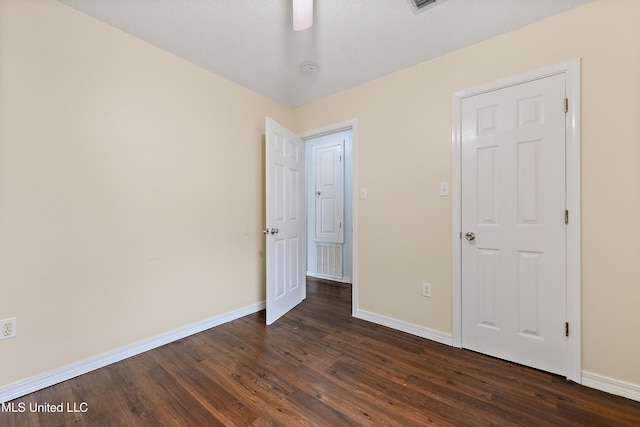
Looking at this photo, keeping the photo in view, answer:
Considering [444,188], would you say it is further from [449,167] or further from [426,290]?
[426,290]

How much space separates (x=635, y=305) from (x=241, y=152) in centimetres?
314

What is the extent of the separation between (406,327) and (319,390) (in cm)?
111

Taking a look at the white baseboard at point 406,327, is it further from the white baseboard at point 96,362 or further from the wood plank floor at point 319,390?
the white baseboard at point 96,362

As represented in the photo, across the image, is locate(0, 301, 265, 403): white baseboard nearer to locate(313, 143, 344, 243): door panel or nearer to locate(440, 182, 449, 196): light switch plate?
locate(313, 143, 344, 243): door panel

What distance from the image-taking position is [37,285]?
1601mm

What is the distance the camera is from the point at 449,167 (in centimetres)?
216

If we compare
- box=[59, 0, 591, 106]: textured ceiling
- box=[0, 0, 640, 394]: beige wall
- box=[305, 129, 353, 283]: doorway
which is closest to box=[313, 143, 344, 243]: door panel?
box=[305, 129, 353, 283]: doorway

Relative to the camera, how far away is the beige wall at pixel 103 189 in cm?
155

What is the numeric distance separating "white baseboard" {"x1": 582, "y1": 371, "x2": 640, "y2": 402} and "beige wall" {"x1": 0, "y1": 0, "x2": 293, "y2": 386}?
8.98 feet

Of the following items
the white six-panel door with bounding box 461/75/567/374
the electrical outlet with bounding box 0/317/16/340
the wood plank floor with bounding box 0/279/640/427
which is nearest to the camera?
the wood plank floor with bounding box 0/279/640/427

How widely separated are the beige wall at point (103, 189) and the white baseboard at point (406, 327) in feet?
4.42

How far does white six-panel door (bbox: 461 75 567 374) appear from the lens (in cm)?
174

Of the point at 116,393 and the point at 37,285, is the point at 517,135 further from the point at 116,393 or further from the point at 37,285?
the point at 37,285

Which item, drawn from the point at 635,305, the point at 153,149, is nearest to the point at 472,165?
the point at 635,305
